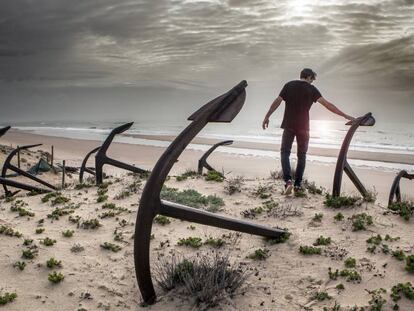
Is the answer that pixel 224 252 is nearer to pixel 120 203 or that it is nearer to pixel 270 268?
pixel 270 268

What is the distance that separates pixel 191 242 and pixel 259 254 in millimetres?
1026

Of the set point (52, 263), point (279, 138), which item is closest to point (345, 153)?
point (52, 263)

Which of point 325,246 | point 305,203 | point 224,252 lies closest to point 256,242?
point 224,252

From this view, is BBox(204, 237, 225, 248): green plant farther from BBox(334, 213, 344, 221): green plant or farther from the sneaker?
the sneaker

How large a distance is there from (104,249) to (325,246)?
9.89 ft

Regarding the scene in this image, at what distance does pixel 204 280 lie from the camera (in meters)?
3.91

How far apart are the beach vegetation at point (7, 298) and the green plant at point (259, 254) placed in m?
2.73

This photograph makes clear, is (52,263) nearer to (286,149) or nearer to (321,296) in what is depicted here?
(321,296)

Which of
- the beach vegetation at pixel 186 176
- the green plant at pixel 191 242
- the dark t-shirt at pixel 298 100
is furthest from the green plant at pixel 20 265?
the dark t-shirt at pixel 298 100

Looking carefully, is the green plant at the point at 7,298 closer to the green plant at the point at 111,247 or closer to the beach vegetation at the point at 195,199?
the green plant at the point at 111,247

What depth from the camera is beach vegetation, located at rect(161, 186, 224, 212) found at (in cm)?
689

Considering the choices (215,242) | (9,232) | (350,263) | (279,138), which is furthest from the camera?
(279,138)

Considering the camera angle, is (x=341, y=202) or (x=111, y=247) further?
(x=341, y=202)

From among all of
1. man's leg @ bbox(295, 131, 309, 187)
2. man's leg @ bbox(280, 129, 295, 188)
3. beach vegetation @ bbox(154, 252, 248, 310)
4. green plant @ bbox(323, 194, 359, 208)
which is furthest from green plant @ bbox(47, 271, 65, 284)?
man's leg @ bbox(295, 131, 309, 187)
